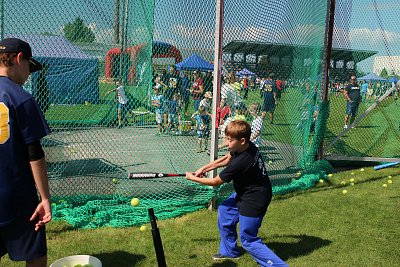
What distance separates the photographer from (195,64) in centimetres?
585

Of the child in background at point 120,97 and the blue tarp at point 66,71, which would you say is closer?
the blue tarp at point 66,71

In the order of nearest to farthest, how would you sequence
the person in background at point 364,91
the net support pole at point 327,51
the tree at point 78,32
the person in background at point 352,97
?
the tree at point 78,32 → the net support pole at point 327,51 → the person in background at point 352,97 → the person in background at point 364,91

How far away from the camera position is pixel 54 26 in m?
5.34

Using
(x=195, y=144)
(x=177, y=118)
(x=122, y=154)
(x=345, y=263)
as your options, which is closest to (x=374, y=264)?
(x=345, y=263)

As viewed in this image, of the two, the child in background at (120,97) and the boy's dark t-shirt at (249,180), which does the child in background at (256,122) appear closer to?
the child in background at (120,97)

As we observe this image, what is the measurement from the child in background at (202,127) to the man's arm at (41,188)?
162 inches

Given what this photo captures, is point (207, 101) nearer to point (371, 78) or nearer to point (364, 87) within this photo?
point (371, 78)

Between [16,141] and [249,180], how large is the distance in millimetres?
2339

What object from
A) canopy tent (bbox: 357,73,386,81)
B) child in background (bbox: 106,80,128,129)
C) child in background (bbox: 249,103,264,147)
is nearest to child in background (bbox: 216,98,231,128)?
child in background (bbox: 249,103,264,147)

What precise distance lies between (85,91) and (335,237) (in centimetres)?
415

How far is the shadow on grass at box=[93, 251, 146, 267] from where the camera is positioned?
429 cm

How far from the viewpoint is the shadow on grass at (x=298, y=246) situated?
4668 millimetres

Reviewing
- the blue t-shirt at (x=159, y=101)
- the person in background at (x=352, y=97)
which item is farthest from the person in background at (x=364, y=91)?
the blue t-shirt at (x=159, y=101)

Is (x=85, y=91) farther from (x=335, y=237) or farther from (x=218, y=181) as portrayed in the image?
(x=335, y=237)
